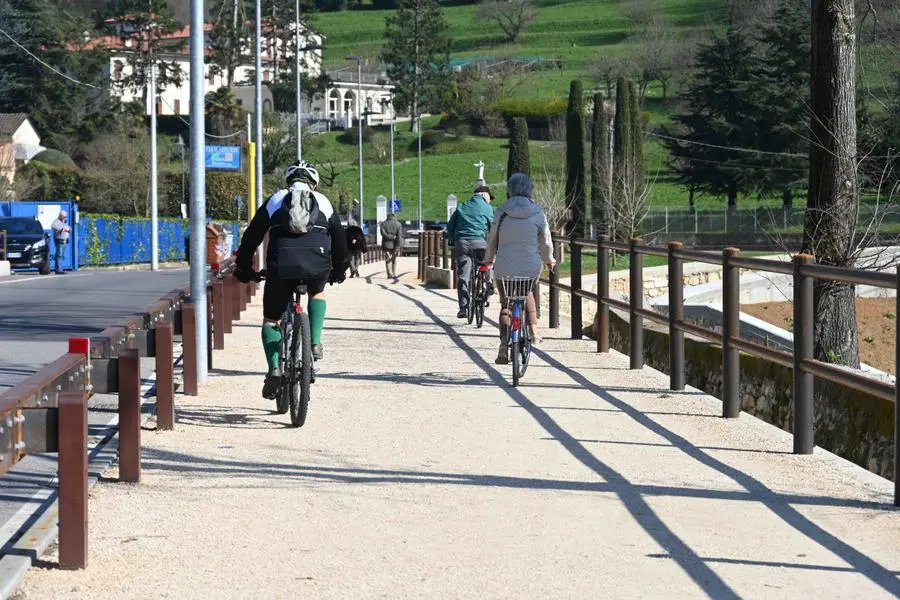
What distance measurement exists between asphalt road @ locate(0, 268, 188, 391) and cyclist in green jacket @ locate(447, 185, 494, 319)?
4.50m

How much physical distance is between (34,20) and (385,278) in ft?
240

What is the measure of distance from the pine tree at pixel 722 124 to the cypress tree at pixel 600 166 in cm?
1063

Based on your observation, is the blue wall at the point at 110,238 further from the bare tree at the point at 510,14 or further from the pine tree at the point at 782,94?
the bare tree at the point at 510,14

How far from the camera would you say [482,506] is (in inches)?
294

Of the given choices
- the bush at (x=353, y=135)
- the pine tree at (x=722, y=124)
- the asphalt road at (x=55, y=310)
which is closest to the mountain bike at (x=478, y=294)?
the asphalt road at (x=55, y=310)

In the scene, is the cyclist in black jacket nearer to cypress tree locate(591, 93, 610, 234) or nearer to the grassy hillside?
cypress tree locate(591, 93, 610, 234)

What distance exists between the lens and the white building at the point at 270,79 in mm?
113312

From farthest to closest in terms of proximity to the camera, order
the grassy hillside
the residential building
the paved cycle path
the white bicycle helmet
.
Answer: the grassy hillside < the residential building < the white bicycle helmet < the paved cycle path

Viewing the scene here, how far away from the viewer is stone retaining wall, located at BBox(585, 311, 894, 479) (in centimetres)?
1055

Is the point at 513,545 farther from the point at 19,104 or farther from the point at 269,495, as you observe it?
the point at 19,104

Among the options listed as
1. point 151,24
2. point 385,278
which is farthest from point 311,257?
point 151,24

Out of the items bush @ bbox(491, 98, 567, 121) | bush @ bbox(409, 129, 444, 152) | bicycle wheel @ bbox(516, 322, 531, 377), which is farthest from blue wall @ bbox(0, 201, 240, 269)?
bush @ bbox(491, 98, 567, 121)

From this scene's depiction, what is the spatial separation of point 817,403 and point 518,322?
2531 millimetres

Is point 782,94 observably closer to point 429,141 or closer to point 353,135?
point 429,141
